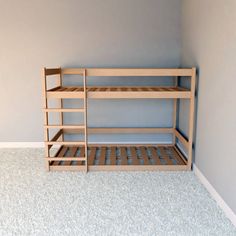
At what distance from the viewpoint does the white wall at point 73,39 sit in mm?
3373

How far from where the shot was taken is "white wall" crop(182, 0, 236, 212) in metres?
1.95

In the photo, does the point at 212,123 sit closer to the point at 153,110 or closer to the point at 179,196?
the point at 179,196

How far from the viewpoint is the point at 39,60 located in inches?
136

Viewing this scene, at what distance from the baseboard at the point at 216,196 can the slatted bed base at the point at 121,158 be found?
0.22m

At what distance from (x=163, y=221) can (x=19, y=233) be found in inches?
37.2

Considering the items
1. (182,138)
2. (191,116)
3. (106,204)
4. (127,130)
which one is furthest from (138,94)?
(106,204)

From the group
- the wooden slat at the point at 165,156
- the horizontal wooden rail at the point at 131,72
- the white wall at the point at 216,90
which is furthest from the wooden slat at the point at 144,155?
the horizontal wooden rail at the point at 131,72

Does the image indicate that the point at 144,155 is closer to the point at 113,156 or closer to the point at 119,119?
the point at 113,156

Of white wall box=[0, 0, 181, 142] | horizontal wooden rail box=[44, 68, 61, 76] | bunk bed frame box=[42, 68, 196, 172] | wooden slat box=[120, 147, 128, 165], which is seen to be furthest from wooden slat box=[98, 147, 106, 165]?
horizontal wooden rail box=[44, 68, 61, 76]

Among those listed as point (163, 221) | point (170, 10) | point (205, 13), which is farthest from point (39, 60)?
point (163, 221)

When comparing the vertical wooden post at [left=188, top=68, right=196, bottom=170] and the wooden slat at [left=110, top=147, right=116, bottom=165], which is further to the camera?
the wooden slat at [left=110, top=147, right=116, bottom=165]

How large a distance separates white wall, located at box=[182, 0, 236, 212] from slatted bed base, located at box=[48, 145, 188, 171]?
41 cm

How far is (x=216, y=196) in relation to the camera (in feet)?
7.23

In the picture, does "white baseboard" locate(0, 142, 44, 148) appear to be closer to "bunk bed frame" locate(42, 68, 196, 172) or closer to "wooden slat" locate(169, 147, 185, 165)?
"bunk bed frame" locate(42, 68, 196, 172)
